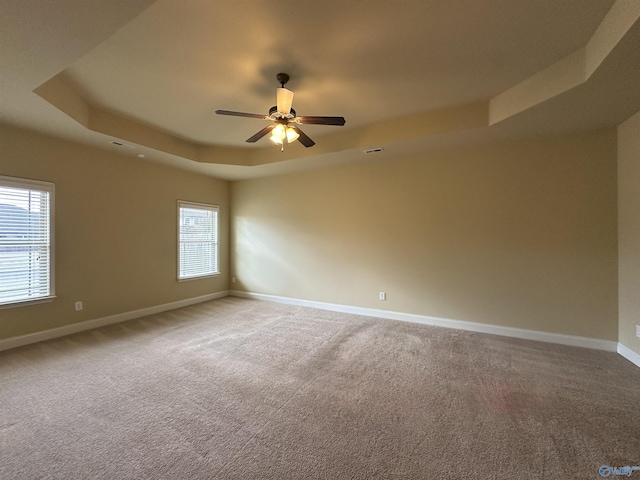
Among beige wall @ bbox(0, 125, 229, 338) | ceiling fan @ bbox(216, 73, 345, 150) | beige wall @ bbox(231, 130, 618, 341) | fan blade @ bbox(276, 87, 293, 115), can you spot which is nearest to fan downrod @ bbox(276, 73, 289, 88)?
ceiling fan @ bbox(216, 73, 345, 150)

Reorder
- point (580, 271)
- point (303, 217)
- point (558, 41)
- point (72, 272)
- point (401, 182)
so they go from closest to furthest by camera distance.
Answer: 1. point (558, 41)
2. point (580, 271)
3. point (72, 272)
4. point (401, 182)
5. point (303, 217)

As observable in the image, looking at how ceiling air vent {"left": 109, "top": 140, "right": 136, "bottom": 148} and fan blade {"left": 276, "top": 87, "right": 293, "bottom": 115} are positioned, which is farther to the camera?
ceiling air vent {"left": 109, "top": 140, "right": 136, "bottom": 148}

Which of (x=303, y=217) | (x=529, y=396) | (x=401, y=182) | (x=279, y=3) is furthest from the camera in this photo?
(x=303, y=217)

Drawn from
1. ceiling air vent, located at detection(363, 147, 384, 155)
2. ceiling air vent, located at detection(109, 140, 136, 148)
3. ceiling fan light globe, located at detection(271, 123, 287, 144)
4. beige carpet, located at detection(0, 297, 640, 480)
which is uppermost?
ceiling air vent, located at detection(109, 140, 136, 148)

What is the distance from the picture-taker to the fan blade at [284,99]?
2396 mm

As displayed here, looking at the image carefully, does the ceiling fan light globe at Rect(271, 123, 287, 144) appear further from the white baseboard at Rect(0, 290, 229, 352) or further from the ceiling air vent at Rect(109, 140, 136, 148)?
the white baseboard at Rect(0, 290, 229, 352)

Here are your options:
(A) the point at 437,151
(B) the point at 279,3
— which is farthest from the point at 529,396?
(B) the point at 279,3

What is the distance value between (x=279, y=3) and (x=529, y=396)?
3.63 meters

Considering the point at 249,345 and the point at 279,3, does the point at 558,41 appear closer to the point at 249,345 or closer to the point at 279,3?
the point at 279,3

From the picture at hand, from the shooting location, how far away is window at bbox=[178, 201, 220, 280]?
17.2 ft

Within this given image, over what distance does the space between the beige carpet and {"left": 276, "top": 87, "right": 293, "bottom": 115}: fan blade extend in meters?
2.57

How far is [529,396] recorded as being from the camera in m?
2.27

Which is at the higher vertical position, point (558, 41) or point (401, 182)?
A: point (558, 41)

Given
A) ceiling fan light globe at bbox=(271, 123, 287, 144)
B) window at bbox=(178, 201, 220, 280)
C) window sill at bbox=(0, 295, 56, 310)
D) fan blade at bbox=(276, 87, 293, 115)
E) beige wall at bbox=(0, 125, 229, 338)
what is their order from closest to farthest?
fan blade at bbox=(276, 87, 293, 115) → ceiling fan light globe at bbox=(271, 123, 287, 144) → window sill at bbox=(0, 295, 56, 310) → beige wall at bbox=(0, 125, 229, 338) → window at bbox=(178, 201, 220, 280)
